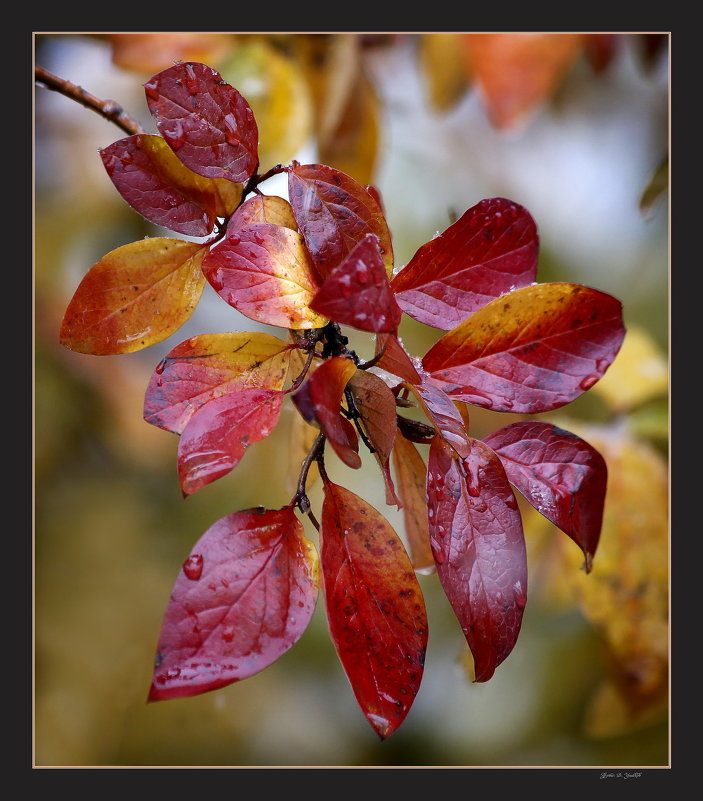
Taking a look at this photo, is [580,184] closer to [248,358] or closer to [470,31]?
[470,31]

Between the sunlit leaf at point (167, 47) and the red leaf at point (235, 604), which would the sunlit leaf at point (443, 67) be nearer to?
the sunlit leaf at point (167, 47)

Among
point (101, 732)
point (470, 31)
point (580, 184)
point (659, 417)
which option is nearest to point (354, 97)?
point (470, 31)

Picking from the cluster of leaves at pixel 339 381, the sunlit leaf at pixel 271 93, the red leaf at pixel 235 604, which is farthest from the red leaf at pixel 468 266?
the sunlit leaf at pixel 271 93

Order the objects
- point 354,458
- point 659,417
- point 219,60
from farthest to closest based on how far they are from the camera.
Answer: point 659,417 < point 219,60 < point 354,458

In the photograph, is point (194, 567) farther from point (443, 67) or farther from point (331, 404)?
point (443, 67)

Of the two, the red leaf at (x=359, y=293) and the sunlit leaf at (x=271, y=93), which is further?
the sunlit leaf at (x=271, y=93)

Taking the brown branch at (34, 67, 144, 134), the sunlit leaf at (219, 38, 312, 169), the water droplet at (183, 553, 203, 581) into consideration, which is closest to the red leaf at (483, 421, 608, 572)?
the water droplet at (183, 553, 203, 581)

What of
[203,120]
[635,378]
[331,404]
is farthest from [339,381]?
[635,378]

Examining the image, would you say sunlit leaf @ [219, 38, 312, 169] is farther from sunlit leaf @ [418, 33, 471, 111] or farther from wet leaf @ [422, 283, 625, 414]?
wet leaf @ [422, 283, 625, 414]
